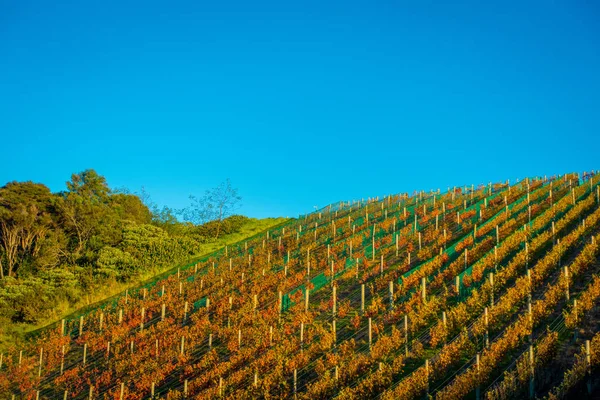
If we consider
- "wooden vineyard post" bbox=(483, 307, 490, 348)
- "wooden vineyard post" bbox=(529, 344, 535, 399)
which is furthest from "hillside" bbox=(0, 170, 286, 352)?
"wooden vineyard post" bbox=(529, 344, 535, 399)

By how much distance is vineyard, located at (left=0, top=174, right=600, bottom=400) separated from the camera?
14.1 meters

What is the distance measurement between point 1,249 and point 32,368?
21271mm

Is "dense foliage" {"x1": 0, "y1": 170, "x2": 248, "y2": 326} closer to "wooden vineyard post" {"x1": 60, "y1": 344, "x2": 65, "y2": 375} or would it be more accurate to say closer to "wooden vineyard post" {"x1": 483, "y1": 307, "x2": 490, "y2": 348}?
"wooden vineyard post" {"x1": 60, "y1": 344, "x2": 65, "y2": 375}

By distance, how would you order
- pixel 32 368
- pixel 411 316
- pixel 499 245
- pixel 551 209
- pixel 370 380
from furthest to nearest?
1. pixel 551 209
2. pixel 32 368
3. pixel 499 245
4. pixel 411 316
5. pixel 370 380

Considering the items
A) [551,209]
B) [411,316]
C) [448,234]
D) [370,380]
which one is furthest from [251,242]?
[370,380]

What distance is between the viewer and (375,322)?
18.9 metres

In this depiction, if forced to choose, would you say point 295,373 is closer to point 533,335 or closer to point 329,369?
point 329,369

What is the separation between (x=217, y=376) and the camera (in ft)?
60.2

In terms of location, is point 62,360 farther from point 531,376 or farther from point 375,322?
point 531,376

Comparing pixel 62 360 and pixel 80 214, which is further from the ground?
pixel 80 214

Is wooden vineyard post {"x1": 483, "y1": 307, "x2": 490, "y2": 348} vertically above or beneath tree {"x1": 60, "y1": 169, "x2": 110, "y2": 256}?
beneath

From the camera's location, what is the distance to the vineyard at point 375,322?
14.1 m

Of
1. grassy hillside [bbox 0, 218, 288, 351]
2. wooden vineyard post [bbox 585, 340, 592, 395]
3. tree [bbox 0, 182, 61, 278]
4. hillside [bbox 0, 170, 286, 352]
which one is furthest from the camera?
tree [bbox 0, 182, 61, 278]

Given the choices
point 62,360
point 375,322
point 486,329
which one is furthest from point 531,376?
point 62,360
